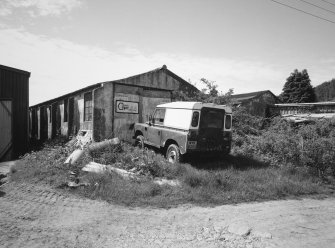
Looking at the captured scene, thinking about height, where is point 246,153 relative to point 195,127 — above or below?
below

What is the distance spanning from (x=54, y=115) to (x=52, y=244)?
1717cm

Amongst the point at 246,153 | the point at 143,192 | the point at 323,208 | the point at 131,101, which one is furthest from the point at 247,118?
the point at 143,192

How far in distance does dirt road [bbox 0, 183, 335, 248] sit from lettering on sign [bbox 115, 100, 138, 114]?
775 centimetres

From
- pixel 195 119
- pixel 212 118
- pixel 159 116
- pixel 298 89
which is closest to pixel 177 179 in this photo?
pixel 195 119

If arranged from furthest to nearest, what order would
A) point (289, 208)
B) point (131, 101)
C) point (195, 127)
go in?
1. point (131, 101)
2. point (195, 127)
3. point (289, 208)

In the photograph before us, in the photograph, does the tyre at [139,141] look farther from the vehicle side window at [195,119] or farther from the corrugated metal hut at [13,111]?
the corrugated metal hut at [13,111]

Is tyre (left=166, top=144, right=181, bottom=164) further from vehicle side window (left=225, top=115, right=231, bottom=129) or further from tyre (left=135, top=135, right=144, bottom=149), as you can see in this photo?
vehicle side window (left=225, top=115, right=231, bottom=129)

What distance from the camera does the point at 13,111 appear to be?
12.7 m

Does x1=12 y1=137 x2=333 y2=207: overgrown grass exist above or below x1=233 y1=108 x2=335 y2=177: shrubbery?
below

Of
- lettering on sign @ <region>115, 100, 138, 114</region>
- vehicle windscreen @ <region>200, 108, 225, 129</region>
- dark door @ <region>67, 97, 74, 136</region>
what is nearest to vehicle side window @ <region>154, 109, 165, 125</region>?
vehicle windscreen @ <region>200, 108, 225, 129</region>

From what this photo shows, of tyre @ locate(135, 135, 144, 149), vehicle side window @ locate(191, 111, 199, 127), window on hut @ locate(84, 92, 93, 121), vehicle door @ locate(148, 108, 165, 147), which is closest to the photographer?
vehicle side window @ locate(191, 111, 199, 127)

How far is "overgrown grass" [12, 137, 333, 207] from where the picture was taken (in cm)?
635

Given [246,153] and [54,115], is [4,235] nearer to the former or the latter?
[246,153]

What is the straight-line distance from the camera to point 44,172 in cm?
796
